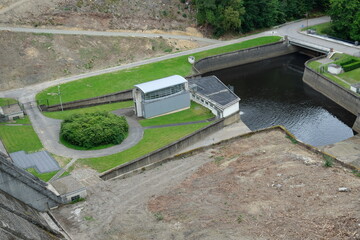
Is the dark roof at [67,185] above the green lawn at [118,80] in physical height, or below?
below

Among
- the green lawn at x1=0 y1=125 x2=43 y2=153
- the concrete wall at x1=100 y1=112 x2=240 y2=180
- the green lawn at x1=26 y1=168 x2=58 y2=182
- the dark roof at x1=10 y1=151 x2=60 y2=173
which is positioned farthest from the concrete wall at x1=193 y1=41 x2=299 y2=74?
the green lawn at x1=26 y1=168 x2=58 y2=182

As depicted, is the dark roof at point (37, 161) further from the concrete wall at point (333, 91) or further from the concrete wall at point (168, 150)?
the concrete wall at point (333, 91)

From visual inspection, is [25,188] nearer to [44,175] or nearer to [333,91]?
[44,175]

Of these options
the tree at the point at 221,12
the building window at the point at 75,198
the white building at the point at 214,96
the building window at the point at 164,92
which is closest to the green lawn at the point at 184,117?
the white building at the point at 214,96

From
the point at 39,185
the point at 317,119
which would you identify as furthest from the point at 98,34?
the point at 39,185

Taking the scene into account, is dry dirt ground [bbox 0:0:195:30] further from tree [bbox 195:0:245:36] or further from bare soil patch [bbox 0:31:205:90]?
bare soil patch [bbox 0:31:205:90]

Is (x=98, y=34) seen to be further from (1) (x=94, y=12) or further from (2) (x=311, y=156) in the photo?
(2) (x=311, y=156)
